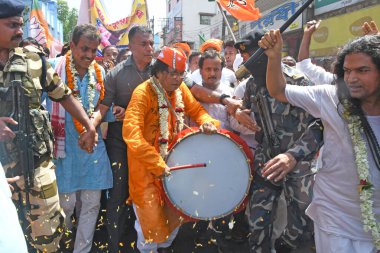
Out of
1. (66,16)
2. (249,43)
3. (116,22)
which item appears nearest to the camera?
(249,43)

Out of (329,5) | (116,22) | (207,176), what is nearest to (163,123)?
(207,176)

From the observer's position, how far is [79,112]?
3.31 m

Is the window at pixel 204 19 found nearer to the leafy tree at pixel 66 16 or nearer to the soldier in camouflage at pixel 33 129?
the leafy tree at pixel 66 16

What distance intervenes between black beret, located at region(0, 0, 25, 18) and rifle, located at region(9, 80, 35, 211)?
0.45 meters

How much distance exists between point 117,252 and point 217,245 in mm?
1040

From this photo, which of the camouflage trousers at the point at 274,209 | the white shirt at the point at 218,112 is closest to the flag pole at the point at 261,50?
the camouflage trousers at the point at 274,209

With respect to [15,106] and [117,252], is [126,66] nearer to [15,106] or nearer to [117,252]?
[15,106]

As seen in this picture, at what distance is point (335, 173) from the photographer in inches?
101

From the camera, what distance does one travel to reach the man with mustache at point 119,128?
4109 mm

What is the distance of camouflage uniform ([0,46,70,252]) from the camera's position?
286 centimetres

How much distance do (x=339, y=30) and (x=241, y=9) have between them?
5775mm

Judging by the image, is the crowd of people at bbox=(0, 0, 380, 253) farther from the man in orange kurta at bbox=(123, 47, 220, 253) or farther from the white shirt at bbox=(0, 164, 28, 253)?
the white shirt at bbox=(0, 164, 28, 253)

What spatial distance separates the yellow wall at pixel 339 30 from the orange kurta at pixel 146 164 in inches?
332

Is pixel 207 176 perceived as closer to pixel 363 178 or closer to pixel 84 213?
pixel 84 213
